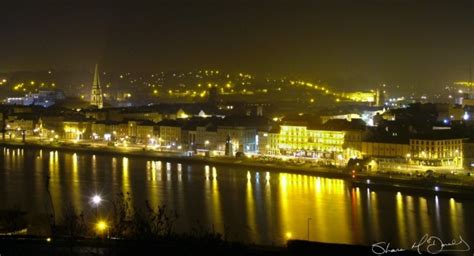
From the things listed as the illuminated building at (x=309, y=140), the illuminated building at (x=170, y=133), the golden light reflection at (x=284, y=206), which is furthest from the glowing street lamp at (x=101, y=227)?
the illuminated building at (x=170, y=133)

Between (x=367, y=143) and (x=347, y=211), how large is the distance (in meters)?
4.18

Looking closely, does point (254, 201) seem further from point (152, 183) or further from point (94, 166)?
point (94, 166)

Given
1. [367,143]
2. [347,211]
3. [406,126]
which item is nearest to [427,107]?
[406,126]

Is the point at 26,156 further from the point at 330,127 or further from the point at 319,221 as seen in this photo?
the point at 319,221

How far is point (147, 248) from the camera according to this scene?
157 inches

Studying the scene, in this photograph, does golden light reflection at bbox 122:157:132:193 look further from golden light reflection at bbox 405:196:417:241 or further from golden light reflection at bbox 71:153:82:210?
golden light reflection at bbox 405:196:417:241

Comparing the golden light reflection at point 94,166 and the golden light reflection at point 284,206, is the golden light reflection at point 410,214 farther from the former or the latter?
the golden light reflection at point 94,166

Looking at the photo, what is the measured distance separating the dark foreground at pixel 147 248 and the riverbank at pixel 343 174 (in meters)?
4.48

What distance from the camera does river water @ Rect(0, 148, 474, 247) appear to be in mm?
6054

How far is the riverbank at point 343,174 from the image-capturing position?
8195mm

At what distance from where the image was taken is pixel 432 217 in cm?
670

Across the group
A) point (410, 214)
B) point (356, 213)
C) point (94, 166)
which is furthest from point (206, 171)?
point (410, 214)

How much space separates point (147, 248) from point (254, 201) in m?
3.62

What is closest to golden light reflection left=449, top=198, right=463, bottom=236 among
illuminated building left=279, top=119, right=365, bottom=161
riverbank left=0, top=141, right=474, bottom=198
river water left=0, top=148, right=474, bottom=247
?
river water left=0, top=148, right=474, bottom=247
